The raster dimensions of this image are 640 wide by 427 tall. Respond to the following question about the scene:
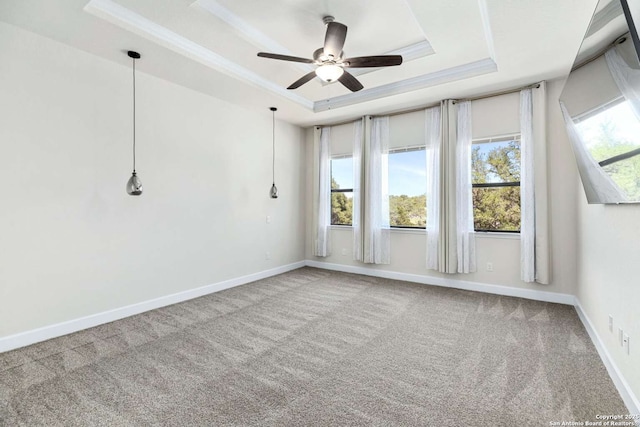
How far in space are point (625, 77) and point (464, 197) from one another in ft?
9.60

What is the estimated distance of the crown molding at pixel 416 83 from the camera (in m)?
3.53

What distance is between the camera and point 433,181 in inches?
182

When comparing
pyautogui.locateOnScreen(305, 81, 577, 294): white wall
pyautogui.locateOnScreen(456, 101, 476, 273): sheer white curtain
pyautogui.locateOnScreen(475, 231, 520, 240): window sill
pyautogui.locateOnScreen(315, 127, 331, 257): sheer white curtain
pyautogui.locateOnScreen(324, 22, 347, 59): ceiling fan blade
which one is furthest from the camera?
pyautogui.locateOnScreen(315, 127, 331, 257): sheer white curtain

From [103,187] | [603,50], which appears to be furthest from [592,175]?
[103,187]

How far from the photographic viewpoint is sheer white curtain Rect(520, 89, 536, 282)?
12.8 ft

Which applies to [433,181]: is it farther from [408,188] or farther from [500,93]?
[500,93]

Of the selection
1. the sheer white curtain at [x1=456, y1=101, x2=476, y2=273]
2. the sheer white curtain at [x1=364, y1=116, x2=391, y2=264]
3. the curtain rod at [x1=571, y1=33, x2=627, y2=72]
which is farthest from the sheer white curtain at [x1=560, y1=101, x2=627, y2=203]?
the sheer white curtain at [x1=364, y1=116, x2=391, y2=264]

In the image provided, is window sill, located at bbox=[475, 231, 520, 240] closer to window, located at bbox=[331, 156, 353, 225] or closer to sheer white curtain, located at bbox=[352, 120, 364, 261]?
sheer white curtain, located at bbox=[352, 120, 364, 261]

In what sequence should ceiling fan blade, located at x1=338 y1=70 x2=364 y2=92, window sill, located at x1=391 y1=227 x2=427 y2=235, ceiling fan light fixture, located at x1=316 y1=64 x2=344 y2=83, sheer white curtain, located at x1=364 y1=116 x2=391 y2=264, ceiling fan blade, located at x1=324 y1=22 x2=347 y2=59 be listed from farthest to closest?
sheer white curtain, located at x1=364 y1=116 x2=391 y2=264 < window sill, located at x1=391 y1=227 x2=427 y2=235 < ceiling fan blade, located at x1=338 y1=70 x2=364 y2=92 < ceiling fan light fixture, located at x1=316 y1=64 x2=344 y2=83 < ceiling fan blade, located at x1=324 y1=22 x2=347 y2=59

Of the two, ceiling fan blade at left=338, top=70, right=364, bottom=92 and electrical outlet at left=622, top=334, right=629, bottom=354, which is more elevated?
ceiling fan blade at left=338, top=70, right=364, bottom=92

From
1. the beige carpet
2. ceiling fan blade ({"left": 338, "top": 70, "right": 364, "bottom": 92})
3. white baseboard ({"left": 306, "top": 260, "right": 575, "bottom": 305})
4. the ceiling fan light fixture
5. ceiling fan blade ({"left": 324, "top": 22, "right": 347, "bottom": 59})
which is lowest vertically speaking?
the beige carpet

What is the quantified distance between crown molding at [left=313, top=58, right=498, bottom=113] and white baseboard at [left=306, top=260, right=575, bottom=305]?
2.91 metres

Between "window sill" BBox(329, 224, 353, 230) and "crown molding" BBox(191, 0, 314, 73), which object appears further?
"window sill" BBox(329, 224, 353, 230)

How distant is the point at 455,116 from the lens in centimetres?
444
